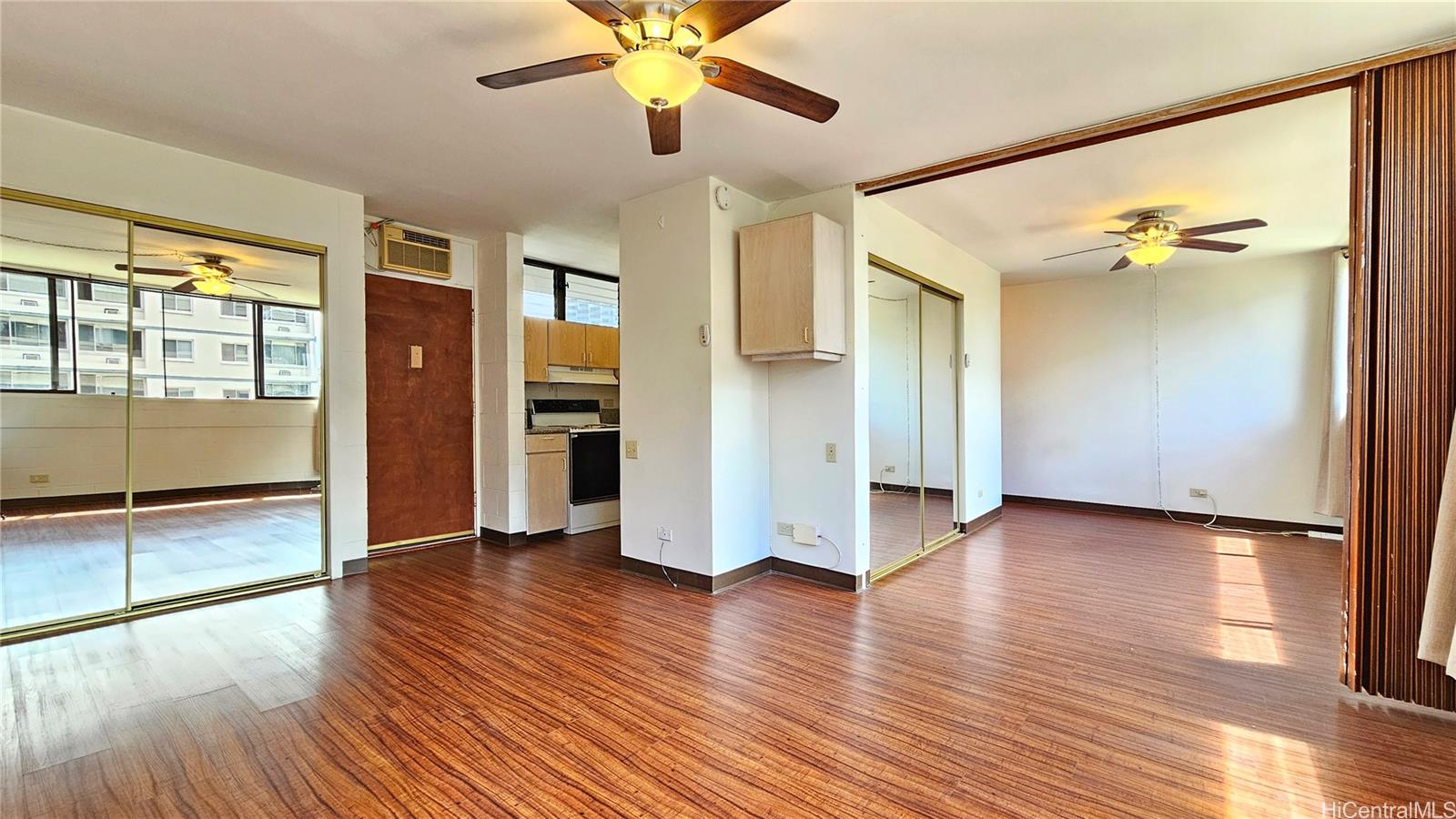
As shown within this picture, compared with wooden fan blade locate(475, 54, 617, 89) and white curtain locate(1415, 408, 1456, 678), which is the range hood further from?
white curtain locate(1415, 408, 1456, 678)

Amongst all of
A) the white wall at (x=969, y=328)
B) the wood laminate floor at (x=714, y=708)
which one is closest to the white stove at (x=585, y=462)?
the wood laminate floor at (x=714, y=708)

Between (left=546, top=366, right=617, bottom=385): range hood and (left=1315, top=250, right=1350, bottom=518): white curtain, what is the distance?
23.1ft

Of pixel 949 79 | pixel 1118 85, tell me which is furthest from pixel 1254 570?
→ pixel 949 79

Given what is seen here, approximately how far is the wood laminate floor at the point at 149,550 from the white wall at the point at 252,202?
269mm

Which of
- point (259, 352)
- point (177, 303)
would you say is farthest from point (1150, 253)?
point (177, 303)

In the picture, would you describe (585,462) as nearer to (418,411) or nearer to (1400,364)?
(418,411)

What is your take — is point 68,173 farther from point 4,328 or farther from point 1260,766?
point 1260,766

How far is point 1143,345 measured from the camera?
6.55 m

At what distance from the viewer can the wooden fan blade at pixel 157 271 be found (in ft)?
11.4

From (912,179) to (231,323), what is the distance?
4674mm

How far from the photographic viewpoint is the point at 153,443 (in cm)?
357

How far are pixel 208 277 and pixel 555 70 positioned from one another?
3.20 meters

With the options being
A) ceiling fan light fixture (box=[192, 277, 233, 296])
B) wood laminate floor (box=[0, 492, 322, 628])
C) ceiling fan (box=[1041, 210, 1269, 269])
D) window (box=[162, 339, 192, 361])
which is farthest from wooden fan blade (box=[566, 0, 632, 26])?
ceiling fan (box=[1041, 210, 1269, 269])

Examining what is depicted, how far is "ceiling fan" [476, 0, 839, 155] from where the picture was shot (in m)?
1.98
